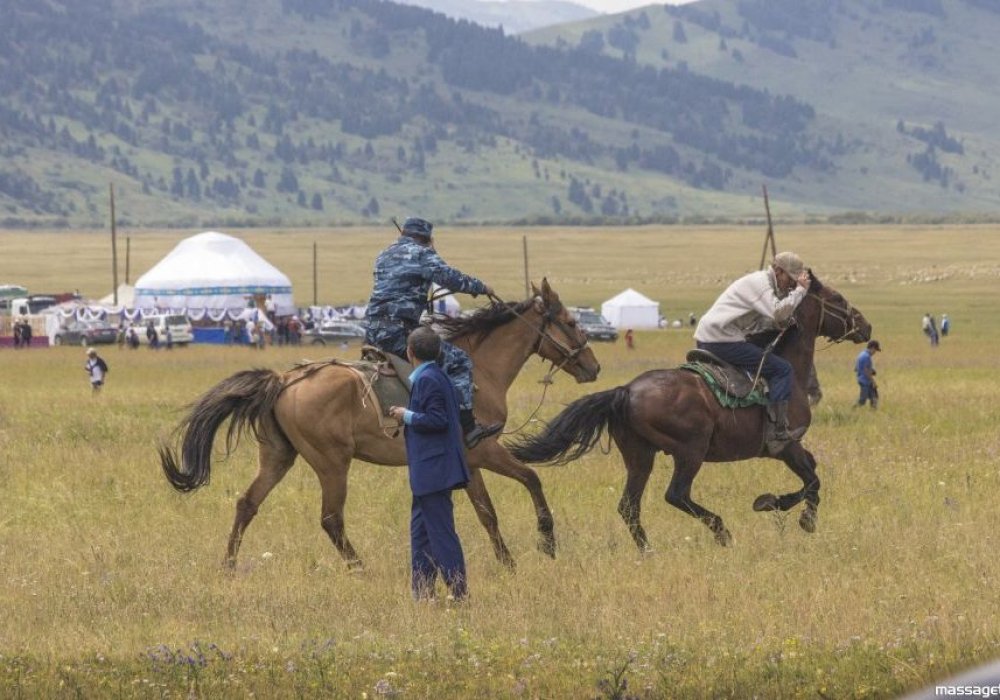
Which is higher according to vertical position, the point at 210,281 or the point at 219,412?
the point at 219,412

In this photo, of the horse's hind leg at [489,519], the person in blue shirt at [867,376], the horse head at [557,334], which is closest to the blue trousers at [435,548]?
the horse's hind leg at [489,519]

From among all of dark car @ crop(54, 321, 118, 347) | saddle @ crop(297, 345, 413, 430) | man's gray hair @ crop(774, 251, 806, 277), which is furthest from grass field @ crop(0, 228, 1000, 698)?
dark car @ crop(54, 321, 118, 347)

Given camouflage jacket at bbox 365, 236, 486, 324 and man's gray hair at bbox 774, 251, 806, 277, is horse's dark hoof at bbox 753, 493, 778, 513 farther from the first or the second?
camouflage jacket at bbox 365, 236, 486, 324

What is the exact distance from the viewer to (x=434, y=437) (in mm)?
10594

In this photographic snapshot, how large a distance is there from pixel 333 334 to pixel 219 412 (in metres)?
55.1

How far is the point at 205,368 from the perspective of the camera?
47594 millimetres

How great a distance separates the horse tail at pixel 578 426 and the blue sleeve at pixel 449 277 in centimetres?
153

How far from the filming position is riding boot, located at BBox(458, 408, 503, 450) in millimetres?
11859

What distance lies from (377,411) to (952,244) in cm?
17262

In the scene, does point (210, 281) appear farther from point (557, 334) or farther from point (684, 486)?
point (684, 486)

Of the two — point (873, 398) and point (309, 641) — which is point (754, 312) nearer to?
point (309, 641)

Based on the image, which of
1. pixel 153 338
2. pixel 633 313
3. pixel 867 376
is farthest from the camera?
pixel 633 313

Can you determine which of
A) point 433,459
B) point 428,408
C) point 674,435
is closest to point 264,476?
point 433,459

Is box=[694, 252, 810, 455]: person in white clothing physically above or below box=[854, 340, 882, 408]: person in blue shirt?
above
